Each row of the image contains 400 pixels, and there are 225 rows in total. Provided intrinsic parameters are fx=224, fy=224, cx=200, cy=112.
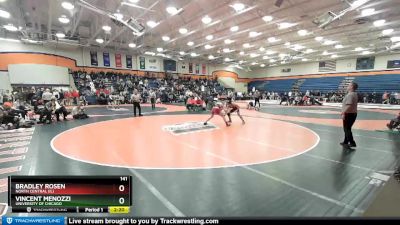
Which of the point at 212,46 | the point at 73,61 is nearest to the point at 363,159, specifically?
the point at 212,46

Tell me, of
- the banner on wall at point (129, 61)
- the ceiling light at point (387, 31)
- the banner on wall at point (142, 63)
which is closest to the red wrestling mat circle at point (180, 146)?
the ceiling light at point (387, 31)

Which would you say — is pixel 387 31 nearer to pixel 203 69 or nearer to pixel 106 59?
pixel 203 69

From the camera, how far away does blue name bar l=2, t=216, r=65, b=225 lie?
3.68 ft

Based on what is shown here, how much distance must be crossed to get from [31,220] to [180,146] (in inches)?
181

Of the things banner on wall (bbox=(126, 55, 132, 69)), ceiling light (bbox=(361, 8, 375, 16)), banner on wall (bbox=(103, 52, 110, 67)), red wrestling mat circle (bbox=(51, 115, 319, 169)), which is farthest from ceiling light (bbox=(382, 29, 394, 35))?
banner on wall (bbox=(103, 52, 110, 67))

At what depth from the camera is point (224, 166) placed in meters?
4.29

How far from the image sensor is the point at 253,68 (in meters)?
44.0

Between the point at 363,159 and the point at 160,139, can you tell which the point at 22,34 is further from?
the point at 363,159

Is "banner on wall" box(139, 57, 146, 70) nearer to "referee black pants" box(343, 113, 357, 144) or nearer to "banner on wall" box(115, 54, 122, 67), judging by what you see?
"banner on wall" box(115, 54, 122, 67)

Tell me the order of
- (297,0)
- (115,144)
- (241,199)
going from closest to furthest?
1. (241,199)
2. (115,144)
3. (297,0)

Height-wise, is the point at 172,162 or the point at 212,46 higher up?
the point at 212,46

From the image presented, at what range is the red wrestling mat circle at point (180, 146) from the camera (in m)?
4.58

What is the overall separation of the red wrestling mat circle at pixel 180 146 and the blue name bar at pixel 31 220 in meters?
3.09

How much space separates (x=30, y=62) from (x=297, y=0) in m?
22.0
